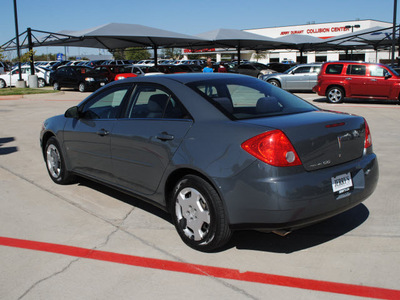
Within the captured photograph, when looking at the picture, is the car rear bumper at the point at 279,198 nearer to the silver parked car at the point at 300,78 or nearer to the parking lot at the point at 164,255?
the parking lot at the point at 164,255

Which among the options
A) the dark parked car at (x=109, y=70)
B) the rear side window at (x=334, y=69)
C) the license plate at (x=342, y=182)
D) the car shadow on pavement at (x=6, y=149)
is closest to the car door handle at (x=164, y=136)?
the license plate at (x=342, y=182)

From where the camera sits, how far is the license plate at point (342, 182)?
11.5ft

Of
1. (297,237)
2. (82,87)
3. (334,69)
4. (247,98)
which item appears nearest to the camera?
(297,237)

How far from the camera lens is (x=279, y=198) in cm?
327

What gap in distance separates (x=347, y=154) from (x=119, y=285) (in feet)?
7.11

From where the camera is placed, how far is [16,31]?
26141 millimetres

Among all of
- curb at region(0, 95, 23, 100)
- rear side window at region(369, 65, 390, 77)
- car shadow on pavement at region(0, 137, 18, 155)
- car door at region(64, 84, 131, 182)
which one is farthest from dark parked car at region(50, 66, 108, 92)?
car door at region(64, 84, 131, 182)

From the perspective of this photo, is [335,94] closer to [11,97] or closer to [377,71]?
[377,71]

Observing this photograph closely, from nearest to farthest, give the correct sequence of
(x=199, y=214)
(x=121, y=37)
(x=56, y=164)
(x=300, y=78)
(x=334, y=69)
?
(x=199, y=214)
(x=56, y=164)
(x=334, y=69)
(x=300, y=78)
(x=121, y=37)

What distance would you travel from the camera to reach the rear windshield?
3.98 meters

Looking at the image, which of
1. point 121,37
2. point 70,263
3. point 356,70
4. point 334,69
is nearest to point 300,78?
point 334,69

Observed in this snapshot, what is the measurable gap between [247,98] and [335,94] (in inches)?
546

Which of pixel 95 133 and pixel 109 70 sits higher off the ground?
pixel 109 70

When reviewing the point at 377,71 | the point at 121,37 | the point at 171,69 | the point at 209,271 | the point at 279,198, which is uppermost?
the point at 121,37
